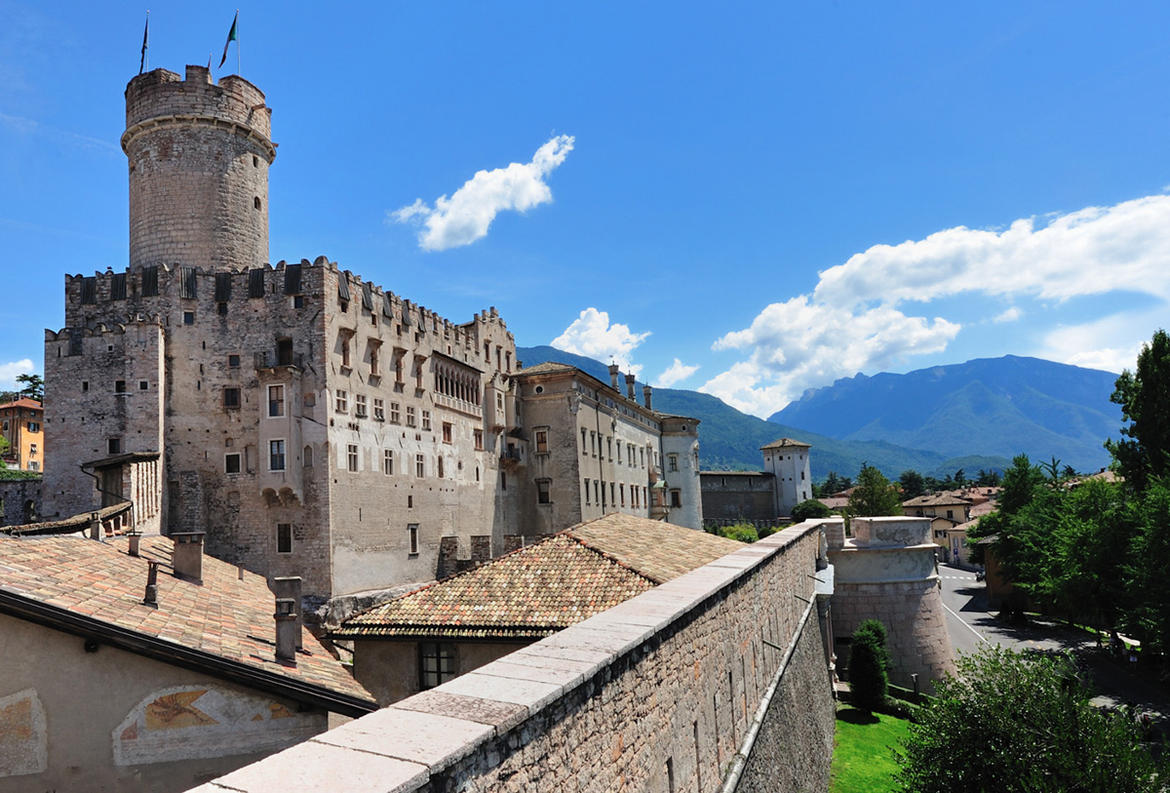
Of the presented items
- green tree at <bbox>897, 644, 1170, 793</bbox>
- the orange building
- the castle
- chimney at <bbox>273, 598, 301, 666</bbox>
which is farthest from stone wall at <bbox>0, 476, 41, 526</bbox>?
the orange building

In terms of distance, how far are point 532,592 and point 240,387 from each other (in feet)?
78.3

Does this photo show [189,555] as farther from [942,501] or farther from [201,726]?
[942,501]

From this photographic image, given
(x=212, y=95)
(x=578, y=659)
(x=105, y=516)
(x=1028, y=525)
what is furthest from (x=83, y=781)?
(x=1028, y=525)

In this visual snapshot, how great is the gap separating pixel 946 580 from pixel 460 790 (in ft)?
243

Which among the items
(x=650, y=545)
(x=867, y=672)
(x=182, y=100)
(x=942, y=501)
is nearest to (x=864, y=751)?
(x=867, y=672)

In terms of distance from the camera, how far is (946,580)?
223 ft

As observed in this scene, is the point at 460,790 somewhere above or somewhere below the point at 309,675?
above

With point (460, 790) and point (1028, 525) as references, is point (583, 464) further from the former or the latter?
point (460, 790)

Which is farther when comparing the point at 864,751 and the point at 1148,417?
the point at 1148,417

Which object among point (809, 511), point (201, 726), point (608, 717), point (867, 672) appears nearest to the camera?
point (608, 717)

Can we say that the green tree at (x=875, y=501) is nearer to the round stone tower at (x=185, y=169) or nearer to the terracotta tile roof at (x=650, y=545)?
the terracotta tile roof at (x=650, y=545)

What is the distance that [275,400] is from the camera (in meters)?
32.8

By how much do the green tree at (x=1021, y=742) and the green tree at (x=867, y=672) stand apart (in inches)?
313

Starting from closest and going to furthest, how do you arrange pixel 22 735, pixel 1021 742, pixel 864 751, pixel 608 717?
pixel 608 717
pixel 22 735
pixel 1021 742
pixel 864 751
